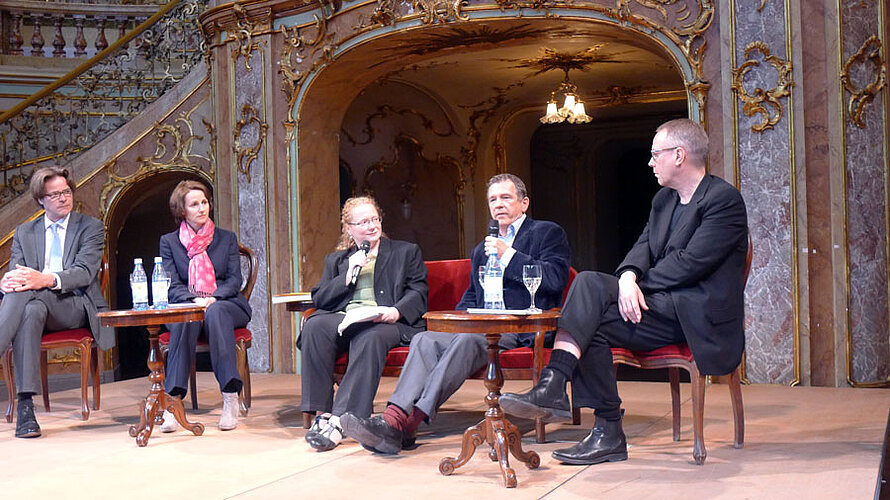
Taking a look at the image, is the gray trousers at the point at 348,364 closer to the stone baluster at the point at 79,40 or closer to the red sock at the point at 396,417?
the red sock at the point at 396,417

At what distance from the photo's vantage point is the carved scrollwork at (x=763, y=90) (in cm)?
591

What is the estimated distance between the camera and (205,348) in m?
5.14

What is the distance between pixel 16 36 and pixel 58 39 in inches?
18.1

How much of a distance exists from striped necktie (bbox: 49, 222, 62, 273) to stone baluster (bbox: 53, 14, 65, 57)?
21.3 ft

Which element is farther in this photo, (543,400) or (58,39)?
(58,39)

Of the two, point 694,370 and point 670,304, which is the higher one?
point 670,304

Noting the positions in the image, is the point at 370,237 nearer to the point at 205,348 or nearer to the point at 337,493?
the point at 205,348

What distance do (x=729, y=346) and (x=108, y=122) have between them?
7.70 m

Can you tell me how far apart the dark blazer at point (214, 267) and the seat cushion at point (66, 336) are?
60 cm

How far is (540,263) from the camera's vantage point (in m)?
4.25

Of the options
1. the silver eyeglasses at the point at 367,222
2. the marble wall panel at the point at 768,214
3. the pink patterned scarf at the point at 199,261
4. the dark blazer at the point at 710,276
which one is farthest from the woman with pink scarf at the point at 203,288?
the marble wall panel at the point at 768,214

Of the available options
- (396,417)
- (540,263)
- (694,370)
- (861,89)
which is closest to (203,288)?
(396,417)

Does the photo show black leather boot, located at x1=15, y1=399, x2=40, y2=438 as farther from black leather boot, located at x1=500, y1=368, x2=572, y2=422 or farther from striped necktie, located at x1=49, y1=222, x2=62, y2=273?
black leather boot, located at x1=500, y1=368, x2=572, y2=422

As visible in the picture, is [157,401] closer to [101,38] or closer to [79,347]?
[79,347]
